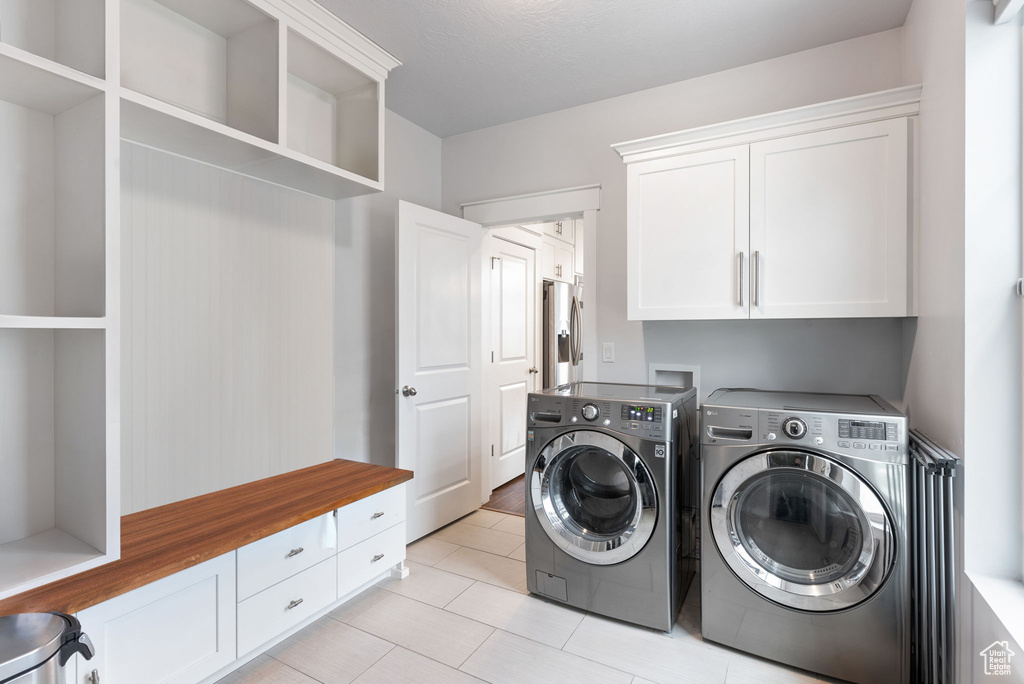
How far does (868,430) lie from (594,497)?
1.07 meters

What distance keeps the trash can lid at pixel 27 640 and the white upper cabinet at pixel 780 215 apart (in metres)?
2.30

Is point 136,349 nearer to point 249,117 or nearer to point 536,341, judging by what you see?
point 249,117

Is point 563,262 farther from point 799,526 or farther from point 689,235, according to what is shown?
point 799,526

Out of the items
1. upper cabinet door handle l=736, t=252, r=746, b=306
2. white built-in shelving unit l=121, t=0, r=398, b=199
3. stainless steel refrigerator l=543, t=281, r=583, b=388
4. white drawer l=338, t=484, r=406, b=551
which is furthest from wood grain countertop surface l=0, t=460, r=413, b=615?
stainless steel refrigerator l=543, t=281, r=583, b=388

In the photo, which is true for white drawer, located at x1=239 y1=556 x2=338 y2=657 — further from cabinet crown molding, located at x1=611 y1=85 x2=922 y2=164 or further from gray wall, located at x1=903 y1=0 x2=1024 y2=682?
cabinet crown molding, located at x1=611 y1=85 x2=922 y2=164

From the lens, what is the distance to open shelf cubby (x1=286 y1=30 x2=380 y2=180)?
2.42 meters

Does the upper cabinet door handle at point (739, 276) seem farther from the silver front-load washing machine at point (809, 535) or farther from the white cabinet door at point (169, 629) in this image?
the white cabinet door at point (169, 629)

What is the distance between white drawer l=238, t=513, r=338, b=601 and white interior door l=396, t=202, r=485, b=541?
0.77m

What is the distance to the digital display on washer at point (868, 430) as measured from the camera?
5.49 ft

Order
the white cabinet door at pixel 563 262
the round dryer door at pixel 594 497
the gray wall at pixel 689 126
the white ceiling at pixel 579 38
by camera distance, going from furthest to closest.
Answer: the white cabinet door at pixel 563 262 → the gray wall at pixel 689 126 → the white ceiling at pixel 579 38 → the round dryer door at pixel 594 497

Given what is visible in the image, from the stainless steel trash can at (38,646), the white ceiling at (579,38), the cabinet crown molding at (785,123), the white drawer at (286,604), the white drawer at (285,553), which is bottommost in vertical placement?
the white drawer at (286,604)

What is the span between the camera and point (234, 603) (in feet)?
5.61

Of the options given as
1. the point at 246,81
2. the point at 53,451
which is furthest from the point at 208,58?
the point at 53,451

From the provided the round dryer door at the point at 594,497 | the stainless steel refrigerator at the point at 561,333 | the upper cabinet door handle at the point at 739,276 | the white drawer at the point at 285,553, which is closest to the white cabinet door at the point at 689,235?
the upper cabinet door handle at the point at 739,276
